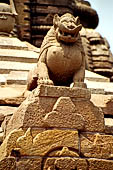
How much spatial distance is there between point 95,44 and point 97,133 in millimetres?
15749

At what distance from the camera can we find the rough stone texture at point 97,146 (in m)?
6.55

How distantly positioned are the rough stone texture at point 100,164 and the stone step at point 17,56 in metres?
6.98

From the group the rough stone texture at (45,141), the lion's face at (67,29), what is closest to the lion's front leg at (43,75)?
the lion's face at (67,29)

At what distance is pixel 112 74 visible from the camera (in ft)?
70.8

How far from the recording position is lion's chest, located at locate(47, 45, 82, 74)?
738cm

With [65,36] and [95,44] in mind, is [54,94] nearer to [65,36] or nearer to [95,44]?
[65,36]

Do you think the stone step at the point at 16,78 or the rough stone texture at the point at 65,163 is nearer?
the rough stone texture at the point at 65,163

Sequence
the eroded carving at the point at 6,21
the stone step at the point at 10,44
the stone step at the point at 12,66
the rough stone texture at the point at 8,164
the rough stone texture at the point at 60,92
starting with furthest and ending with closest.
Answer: the eroded carving at the point at 6,21
the stone step at the point at 10,44
the stone step at the point at 12,66
the rough stone texture at the point at 60,92
the rough stone texture at the point at 8,164

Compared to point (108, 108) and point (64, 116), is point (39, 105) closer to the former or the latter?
point (64, 116)

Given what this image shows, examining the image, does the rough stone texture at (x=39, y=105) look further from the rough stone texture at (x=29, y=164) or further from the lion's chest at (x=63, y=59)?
the lion's chest at (x=63, y=59)

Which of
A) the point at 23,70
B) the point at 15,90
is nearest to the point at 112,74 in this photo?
the point at 23,70

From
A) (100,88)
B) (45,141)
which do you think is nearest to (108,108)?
(45,141)

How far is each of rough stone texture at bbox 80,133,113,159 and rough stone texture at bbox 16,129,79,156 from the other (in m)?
0.13

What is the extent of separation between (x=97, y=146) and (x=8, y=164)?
1220mm
